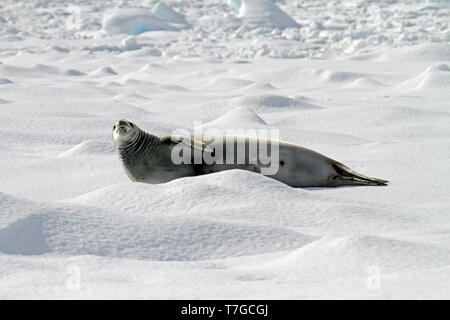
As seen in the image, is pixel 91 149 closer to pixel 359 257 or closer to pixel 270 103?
pixel 359 257

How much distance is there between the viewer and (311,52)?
512 inches

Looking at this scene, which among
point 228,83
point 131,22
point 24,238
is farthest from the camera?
point 131,22

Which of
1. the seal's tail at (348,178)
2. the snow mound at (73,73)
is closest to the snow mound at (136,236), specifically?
the seal's tail at (348,178)

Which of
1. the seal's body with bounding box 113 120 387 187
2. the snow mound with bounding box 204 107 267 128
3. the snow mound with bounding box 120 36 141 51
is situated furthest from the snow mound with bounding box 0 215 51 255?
the snow mound with bounding box 120 36 141 51

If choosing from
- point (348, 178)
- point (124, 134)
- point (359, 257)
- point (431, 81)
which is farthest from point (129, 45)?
point (359, 257)

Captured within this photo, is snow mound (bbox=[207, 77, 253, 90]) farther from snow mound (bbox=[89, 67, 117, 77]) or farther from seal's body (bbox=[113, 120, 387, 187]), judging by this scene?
seal's body (bbox=[113, 120, 387, 187])

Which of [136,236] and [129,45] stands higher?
[129,45]

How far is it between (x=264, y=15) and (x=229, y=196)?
52.4 ft

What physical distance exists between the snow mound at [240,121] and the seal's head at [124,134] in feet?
6.06

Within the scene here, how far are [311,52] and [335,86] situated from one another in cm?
424

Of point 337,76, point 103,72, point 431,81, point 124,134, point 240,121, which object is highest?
point 103,72

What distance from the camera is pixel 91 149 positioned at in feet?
13.5

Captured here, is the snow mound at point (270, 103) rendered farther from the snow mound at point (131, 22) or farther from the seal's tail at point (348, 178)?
the snow mound at point (131, 22)
